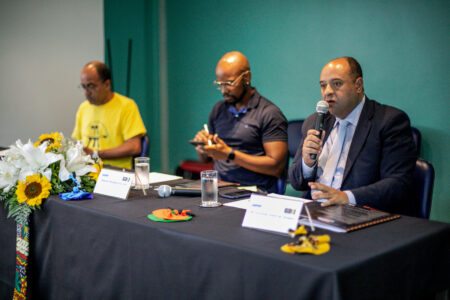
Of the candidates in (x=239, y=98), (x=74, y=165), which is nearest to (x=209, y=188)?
(x=74, y=165)

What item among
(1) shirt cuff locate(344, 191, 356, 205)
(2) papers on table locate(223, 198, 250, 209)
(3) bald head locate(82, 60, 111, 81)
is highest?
(3) bald head locate(82, 60, 111, 81)

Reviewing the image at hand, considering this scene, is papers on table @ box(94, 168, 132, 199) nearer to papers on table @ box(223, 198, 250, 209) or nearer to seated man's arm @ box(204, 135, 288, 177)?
papers on table @ box(223, 198, 250, 209)

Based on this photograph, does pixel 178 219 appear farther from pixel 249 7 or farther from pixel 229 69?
pixel 249 7

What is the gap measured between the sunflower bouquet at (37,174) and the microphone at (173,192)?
1.05 ft

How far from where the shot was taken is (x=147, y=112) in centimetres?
504

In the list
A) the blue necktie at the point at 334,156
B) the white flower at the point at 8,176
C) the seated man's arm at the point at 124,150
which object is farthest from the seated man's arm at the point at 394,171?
the seated man's arm at the point at 124,150

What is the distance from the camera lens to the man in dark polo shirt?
2811 mm

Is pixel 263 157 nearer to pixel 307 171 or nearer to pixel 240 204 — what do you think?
pixel 307 171

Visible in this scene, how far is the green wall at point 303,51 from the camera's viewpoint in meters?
3.27

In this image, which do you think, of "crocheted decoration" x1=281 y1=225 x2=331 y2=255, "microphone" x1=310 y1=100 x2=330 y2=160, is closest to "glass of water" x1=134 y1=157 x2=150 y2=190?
"microphone" x1=310 y1=100 x2=330 y2=160

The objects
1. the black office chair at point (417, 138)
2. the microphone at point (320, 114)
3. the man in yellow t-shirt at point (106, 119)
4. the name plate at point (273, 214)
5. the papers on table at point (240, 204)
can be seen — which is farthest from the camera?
the man in yellow t-shirt at point (106, 119)

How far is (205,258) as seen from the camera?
4.74 feet

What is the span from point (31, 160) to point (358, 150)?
51.8 inches

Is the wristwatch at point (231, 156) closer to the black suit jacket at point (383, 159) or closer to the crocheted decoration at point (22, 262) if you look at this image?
the black suit jacket at point (383, 159)
